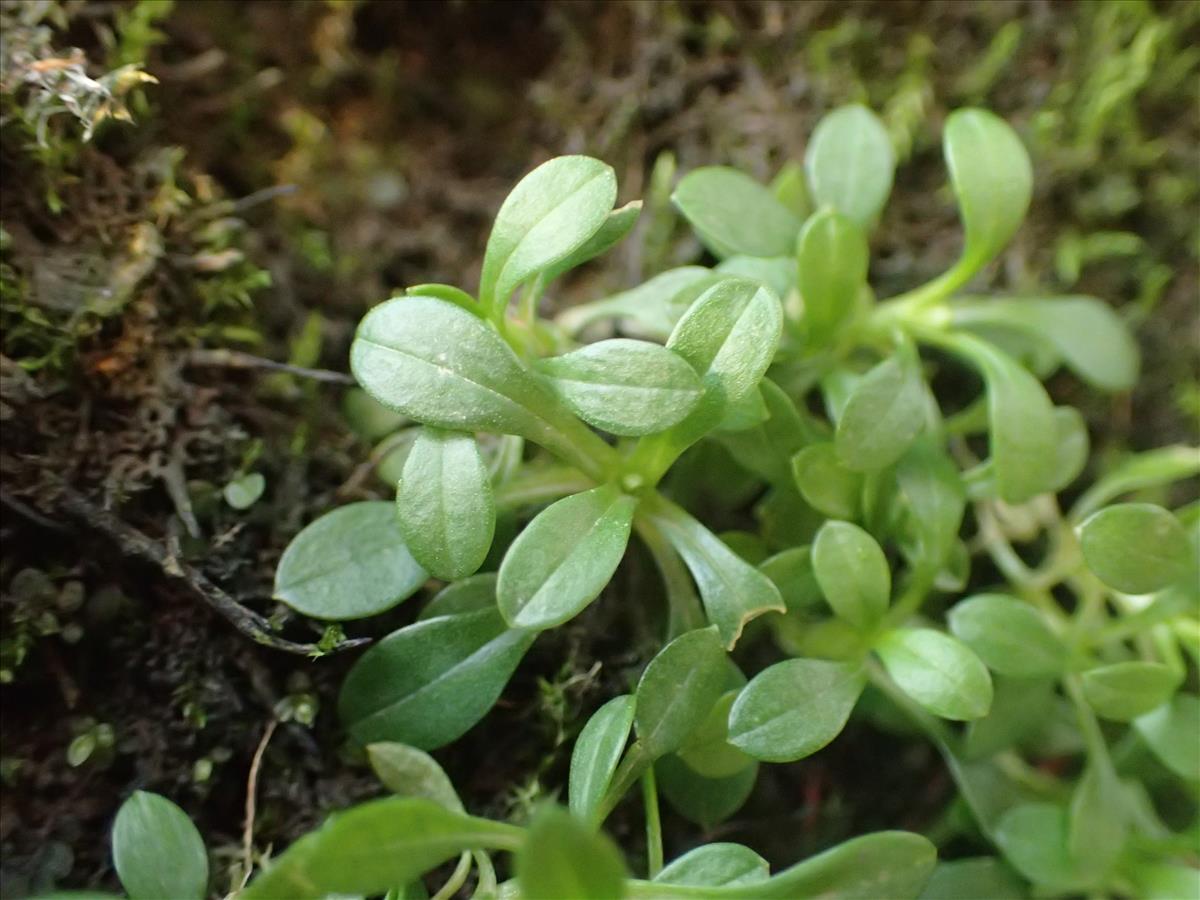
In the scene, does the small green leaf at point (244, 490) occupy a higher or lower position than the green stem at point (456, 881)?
higher

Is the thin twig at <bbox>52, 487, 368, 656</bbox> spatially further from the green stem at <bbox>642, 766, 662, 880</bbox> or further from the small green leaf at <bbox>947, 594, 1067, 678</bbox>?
the small green leaf at <bbox>947, 594, 1067, 678</bbox>

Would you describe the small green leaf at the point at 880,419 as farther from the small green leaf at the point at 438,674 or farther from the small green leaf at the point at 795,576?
the small green leaf at the point at 438,674

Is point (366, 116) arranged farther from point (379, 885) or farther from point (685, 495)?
point (379, 885)

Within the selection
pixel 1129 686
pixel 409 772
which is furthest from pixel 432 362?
pixel 1129 686

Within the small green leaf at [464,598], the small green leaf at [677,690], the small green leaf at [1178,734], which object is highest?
the small green leaf at [464,598]

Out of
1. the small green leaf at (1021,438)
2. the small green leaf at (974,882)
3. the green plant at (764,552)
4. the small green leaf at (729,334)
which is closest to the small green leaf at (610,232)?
the green plant at (764,552)
